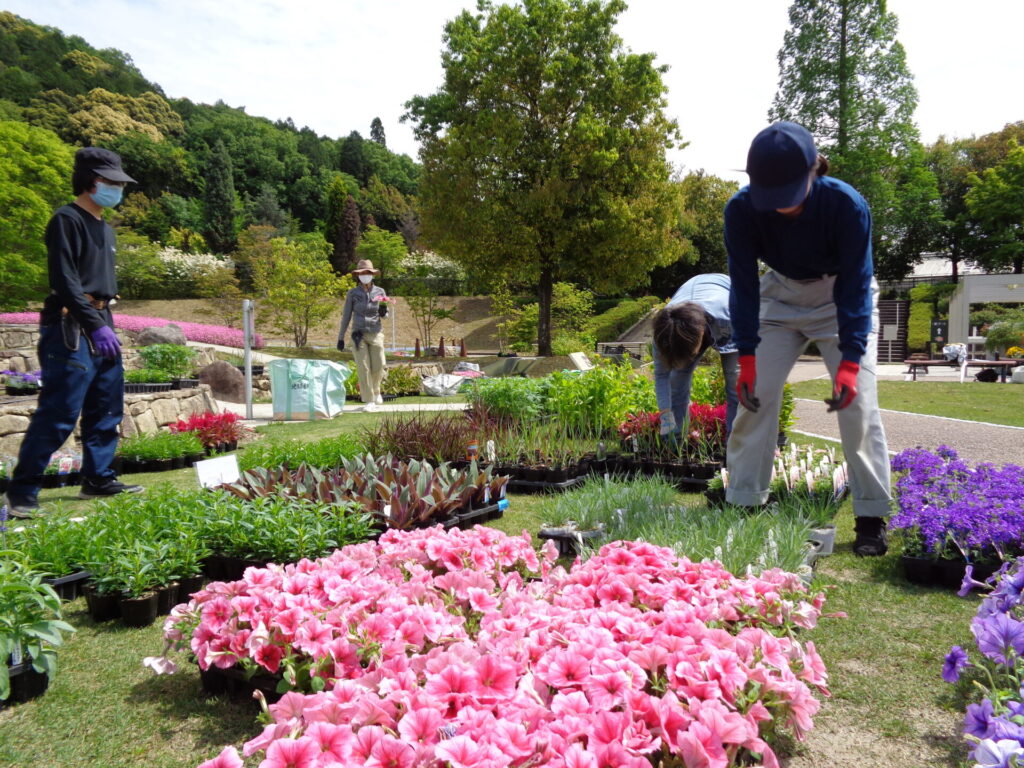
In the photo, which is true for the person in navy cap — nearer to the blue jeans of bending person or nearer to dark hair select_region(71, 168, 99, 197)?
the blue jeans of bending person

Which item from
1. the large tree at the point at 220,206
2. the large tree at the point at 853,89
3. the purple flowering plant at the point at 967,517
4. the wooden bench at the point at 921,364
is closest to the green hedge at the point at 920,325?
the large tree at the point at 853,89

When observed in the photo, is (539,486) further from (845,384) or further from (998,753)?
(998,753)

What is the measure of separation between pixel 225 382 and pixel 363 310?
11.8ft

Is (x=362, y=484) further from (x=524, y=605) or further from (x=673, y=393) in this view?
(x=673, y=393)

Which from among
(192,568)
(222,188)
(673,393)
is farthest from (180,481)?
(222,188)

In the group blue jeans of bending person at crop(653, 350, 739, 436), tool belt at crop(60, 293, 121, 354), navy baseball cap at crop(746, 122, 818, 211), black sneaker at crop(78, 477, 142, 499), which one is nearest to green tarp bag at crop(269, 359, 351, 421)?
black sneaker at crop(78, 477, 142, 499)

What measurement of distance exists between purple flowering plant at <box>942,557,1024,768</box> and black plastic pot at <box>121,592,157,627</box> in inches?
→ 94.7

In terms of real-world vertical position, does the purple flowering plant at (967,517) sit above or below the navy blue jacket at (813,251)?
below

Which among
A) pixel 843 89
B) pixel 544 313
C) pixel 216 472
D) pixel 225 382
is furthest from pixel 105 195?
pixel 843 89

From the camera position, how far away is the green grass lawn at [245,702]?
5.17 ft

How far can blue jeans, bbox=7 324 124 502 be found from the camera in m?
3.68

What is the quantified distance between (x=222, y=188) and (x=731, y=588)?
51.0 meters

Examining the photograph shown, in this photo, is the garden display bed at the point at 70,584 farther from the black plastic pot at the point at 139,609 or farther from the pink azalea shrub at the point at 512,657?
the pink azalea shrub at the point at 512,657

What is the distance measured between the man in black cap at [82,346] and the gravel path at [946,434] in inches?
232
